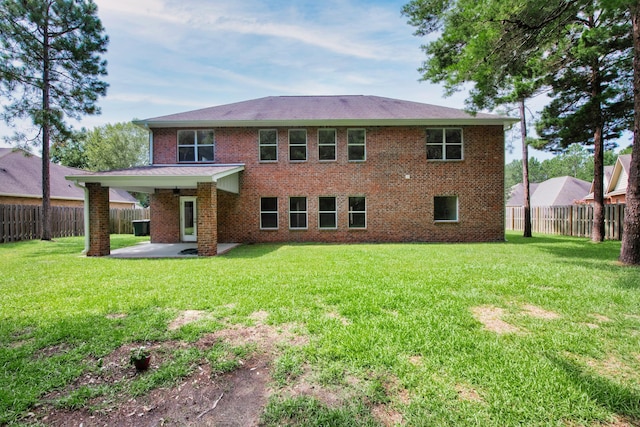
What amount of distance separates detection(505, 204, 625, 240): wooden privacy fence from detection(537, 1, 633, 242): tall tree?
3.92 ft

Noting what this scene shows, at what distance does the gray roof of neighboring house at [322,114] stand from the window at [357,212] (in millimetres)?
3466

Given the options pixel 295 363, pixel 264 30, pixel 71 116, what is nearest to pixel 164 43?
pixel 264 30

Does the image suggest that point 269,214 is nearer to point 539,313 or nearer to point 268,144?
point 268,144

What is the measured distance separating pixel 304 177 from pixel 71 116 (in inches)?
488

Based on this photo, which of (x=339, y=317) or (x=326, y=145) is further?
(x=326, y=145)

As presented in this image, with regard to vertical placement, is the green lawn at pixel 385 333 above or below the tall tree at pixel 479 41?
below

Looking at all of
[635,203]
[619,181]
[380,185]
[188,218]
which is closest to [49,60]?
[188,218]

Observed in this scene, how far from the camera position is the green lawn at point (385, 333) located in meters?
2.45

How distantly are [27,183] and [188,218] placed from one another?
13.9 metres

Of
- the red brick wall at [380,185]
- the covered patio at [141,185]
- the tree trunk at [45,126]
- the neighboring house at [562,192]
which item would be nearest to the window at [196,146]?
the red brick wall at [380,185]

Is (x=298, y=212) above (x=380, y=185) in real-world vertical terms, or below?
below

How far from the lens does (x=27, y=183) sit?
19.8m

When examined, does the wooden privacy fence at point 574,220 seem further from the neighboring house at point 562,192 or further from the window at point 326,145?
the neighboring house at point 562,192

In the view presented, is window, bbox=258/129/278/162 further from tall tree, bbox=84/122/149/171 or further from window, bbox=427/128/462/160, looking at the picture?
tall tree, bbox=84/122/149/171
